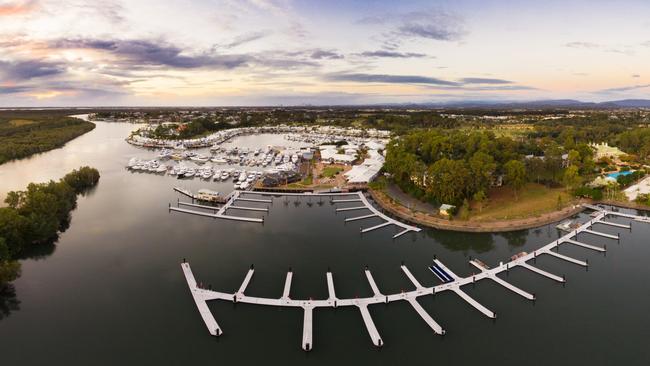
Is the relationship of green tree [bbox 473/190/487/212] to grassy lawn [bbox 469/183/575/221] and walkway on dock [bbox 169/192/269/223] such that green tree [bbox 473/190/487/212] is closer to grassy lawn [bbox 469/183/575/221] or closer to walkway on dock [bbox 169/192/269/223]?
grassy lawn [bbox 469/183/575/221]

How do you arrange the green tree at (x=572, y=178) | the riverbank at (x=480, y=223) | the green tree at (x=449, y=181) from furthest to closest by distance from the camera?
1. the green tree at (x=572, y=178)
2. the green tree at (x=449, y=181)
3. the riverbank at (x=480, y=223)

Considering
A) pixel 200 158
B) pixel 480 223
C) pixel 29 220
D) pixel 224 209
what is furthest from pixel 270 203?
pixel 200 158

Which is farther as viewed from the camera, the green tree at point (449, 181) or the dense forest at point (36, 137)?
the dense forest at point (36, 137)

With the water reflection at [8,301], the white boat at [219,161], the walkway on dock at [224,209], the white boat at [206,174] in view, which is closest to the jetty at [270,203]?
the walkway on dock at [224,209]

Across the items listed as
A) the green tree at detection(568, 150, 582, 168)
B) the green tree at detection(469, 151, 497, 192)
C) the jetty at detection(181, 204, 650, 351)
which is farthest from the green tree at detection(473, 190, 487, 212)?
the green tree at detection(568, 150, 582, 168)

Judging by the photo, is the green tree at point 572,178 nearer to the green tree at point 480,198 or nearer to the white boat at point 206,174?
the green tree at point 480,198

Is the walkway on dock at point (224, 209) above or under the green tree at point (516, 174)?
under

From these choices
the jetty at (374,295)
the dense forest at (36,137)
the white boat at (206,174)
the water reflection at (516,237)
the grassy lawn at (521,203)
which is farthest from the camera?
the dense forest at (36,137)
